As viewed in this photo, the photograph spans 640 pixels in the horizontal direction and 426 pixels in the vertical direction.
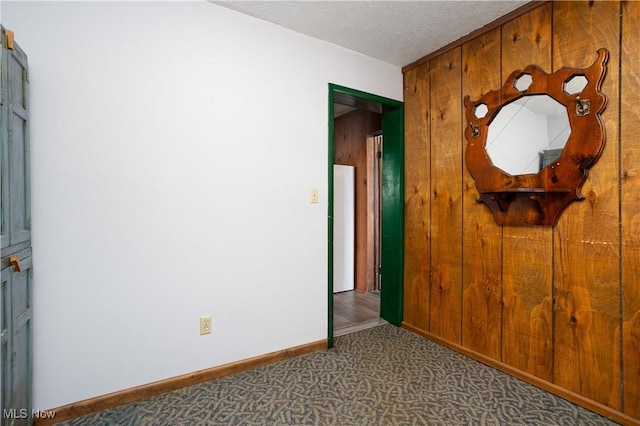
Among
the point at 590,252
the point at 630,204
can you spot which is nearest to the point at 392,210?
the point at 590,252

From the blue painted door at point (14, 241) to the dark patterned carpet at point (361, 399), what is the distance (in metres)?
0.45

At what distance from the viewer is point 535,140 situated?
201cm

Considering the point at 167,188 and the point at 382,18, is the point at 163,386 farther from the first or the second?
the point at 382,18

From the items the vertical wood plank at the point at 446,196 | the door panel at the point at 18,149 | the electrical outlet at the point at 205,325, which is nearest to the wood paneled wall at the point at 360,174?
the vertical wood plank at the point at 446,196

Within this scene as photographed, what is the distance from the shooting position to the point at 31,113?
1.59m

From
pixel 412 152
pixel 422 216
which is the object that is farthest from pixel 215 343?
pixel 412 152

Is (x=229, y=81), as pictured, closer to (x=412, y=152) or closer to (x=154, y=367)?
(x=412, y=152)

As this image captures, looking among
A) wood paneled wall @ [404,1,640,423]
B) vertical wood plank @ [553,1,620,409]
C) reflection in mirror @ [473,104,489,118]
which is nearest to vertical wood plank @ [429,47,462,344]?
wood paneled wall @ [404,1,640,423]

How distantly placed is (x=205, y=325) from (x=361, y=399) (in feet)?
3.54

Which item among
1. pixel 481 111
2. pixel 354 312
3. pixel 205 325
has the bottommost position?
pixel 354 312

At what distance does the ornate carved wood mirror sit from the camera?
1.76 meters

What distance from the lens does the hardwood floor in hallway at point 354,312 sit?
9.85ft

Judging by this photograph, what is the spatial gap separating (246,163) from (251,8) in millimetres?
1029

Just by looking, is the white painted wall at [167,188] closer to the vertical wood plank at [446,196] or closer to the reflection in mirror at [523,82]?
the vertical wood plank at [446,196]
